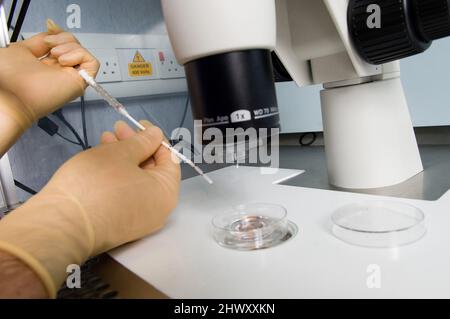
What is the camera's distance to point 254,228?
47 centimetres

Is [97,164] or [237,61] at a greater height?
Answer: [237,61]

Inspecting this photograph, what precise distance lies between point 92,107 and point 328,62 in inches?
30.4

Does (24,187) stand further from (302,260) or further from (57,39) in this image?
(302,260)

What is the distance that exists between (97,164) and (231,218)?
0.76 feet

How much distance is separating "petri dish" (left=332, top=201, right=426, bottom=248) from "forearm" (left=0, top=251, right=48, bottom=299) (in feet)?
1.18

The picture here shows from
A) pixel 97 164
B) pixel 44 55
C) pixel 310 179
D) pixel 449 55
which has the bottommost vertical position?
pixel 310 179

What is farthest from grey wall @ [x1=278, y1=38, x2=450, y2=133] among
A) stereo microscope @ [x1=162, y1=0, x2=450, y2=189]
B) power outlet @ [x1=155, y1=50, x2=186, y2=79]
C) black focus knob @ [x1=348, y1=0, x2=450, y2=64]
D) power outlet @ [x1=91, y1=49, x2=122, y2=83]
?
power outlet @ [x1=91, y1=49, x2=122, y2=83]

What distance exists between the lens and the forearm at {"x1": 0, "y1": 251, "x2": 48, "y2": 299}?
0.32 metres

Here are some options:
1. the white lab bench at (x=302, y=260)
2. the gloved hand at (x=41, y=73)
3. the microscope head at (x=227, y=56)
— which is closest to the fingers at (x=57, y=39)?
the gloved hand at (x=41, y=73)

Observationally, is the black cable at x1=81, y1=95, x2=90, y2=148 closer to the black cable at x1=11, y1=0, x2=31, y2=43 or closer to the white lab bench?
the black cable at x1=11, y1=0, x2=31, y2=43

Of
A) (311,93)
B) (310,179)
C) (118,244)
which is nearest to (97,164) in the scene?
(118,244)

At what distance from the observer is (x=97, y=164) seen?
0.51 m

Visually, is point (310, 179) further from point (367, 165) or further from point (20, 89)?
point (20, 89)
